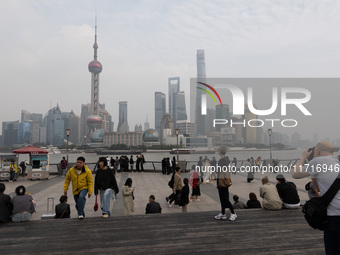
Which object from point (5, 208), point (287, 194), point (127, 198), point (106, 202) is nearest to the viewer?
point (5, 208)

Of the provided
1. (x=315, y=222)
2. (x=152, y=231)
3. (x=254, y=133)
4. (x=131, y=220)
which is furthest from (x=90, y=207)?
(x=254, y=133)

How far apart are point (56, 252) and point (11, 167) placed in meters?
16.3

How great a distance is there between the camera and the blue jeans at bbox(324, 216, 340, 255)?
253 cm

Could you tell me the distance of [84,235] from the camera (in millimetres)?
4887

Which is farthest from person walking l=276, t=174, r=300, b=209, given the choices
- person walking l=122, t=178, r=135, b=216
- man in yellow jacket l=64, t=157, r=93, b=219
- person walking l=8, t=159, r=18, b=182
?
person walking l=8, t=159, r=18, b=182

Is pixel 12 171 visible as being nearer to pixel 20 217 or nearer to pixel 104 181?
pixel 20 217

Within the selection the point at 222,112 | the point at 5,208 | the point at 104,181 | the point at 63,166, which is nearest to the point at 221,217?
the point at 104,181

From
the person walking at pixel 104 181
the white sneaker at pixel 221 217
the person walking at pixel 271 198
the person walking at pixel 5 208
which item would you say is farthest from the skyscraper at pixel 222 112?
the person walking at pixel 5 208

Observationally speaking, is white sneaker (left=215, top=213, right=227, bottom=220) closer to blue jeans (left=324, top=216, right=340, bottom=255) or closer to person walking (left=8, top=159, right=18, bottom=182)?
blue jeans (left=324, top=216, right=340, bottom=255)

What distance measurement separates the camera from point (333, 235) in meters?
2.55

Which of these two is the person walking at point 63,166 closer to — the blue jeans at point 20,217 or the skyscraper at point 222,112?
the skyscraper at point 222,112

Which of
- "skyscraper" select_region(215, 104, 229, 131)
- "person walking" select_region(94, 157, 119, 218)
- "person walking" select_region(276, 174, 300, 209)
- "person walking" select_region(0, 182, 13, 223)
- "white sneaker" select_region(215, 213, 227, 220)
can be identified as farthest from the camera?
"skyscraper" select_region(215, 104, 229, 131)

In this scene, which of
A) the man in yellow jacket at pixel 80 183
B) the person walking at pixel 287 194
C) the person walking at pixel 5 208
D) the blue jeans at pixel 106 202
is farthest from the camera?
the person walking at pixel 287 194

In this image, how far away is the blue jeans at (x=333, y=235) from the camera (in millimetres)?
2527
